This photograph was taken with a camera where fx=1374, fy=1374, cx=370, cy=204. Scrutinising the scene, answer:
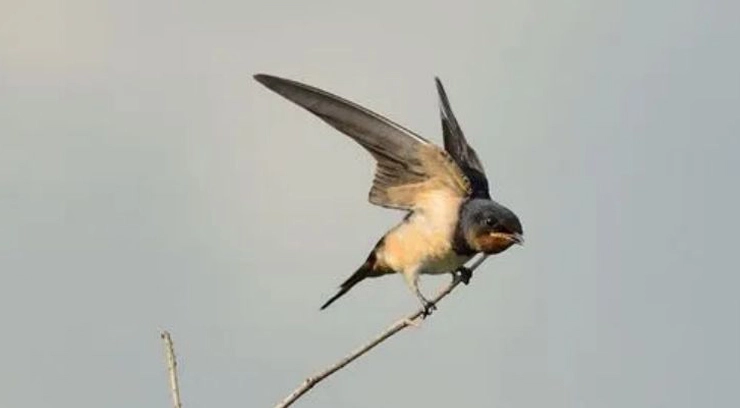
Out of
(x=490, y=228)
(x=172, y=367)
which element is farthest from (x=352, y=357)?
(x=490, y=228)

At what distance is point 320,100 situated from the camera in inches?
231

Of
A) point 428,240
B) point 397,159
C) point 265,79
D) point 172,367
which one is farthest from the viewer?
point 428,240

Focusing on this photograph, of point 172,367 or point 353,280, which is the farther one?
point 353,280

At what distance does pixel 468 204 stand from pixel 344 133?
1.49 m

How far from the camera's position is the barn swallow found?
22.5ft

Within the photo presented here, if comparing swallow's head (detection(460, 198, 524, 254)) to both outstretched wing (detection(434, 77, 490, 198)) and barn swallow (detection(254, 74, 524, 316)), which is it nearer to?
barn swallow (detection(254, 74, 524, 316))

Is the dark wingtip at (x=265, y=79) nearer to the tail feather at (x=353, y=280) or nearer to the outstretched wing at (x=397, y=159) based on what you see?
the outstretched wing at (x=397, y=159)

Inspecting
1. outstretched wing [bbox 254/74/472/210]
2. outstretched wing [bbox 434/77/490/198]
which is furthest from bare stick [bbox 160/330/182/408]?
outstretched wing [bbox 434/77/490/198]

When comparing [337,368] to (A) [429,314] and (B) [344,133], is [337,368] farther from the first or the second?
(B) [344,133]

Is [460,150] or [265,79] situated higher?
[265,79]

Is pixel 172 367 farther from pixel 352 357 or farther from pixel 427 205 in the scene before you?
pixel 427 205

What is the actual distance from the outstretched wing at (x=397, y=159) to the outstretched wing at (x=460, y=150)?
0.12 meters

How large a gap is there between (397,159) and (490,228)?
908 millimetres

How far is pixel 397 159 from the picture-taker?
7.55 m
